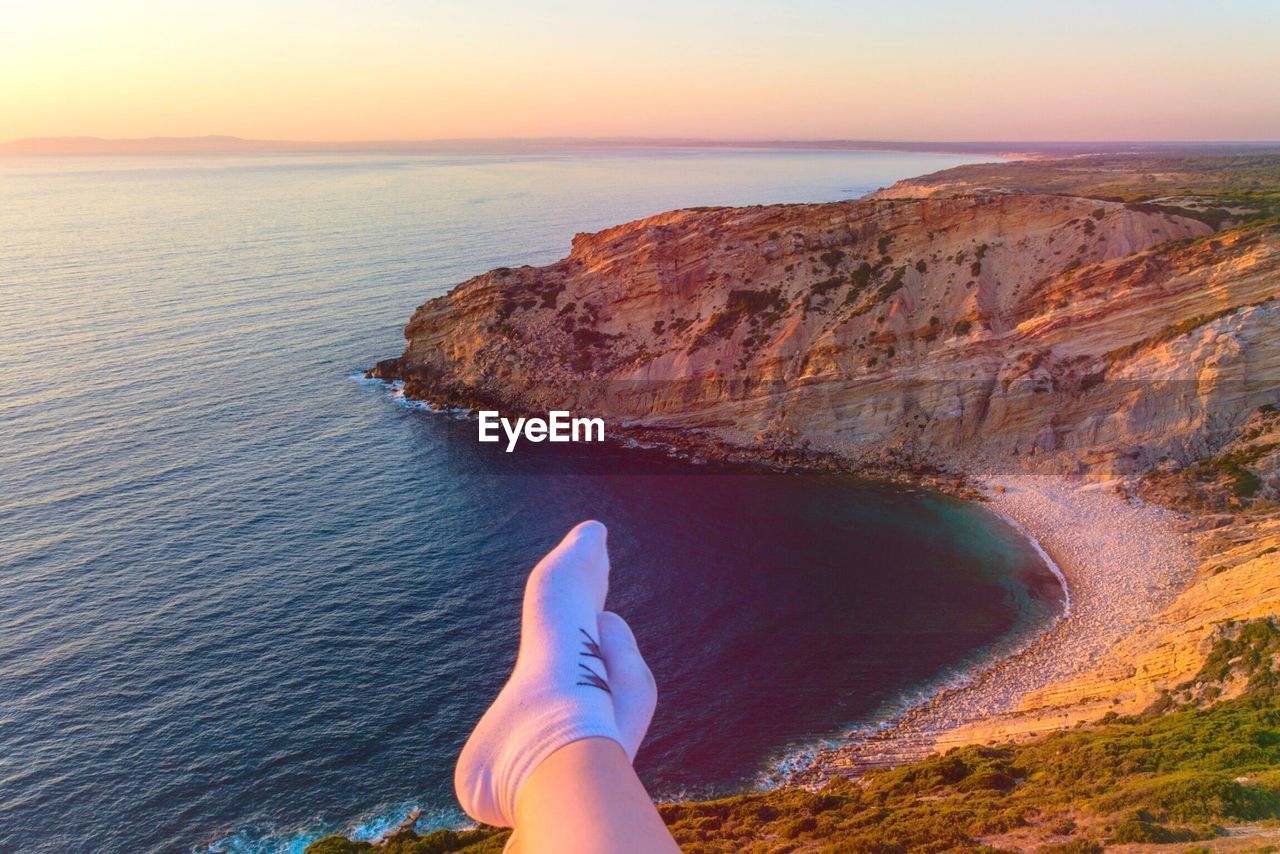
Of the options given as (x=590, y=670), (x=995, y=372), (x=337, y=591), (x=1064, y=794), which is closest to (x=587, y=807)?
(x=590, y=670)

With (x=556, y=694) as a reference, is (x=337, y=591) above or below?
below

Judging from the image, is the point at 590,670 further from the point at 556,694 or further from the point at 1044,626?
the point at 1044,626

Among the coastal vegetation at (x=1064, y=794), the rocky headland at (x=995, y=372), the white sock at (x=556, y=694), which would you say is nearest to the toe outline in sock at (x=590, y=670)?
the white sock at (x=556, y=694)

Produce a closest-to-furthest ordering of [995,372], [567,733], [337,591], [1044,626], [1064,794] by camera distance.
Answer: [567,733], [1064,794], [1044,626], [337,591], [995,372]

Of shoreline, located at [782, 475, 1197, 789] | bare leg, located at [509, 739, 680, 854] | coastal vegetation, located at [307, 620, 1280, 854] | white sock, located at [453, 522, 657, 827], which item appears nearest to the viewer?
bare leg, located at [509, 739, 680, 854]

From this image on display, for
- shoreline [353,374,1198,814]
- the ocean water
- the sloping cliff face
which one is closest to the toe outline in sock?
the ocean water

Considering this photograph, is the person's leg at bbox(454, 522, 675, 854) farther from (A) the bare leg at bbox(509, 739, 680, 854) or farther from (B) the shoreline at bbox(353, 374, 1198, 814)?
Result: (B) the shoreline at bbox(353, 374, 1198, 814)

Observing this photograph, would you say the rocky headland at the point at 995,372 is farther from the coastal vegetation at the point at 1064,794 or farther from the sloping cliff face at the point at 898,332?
the coastal vegetation at the point at 1064,794

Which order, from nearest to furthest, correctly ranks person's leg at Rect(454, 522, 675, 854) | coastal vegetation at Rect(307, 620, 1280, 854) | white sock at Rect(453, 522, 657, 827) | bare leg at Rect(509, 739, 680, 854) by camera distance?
bare leg at Rect(509, 739, 680, 854)
person's leg at Rect(454, 522, 675, 854)
white sock at Rect(453, 522, 657, 827)
coastal vegetation at Rect(307, 620, 1280, 854)
